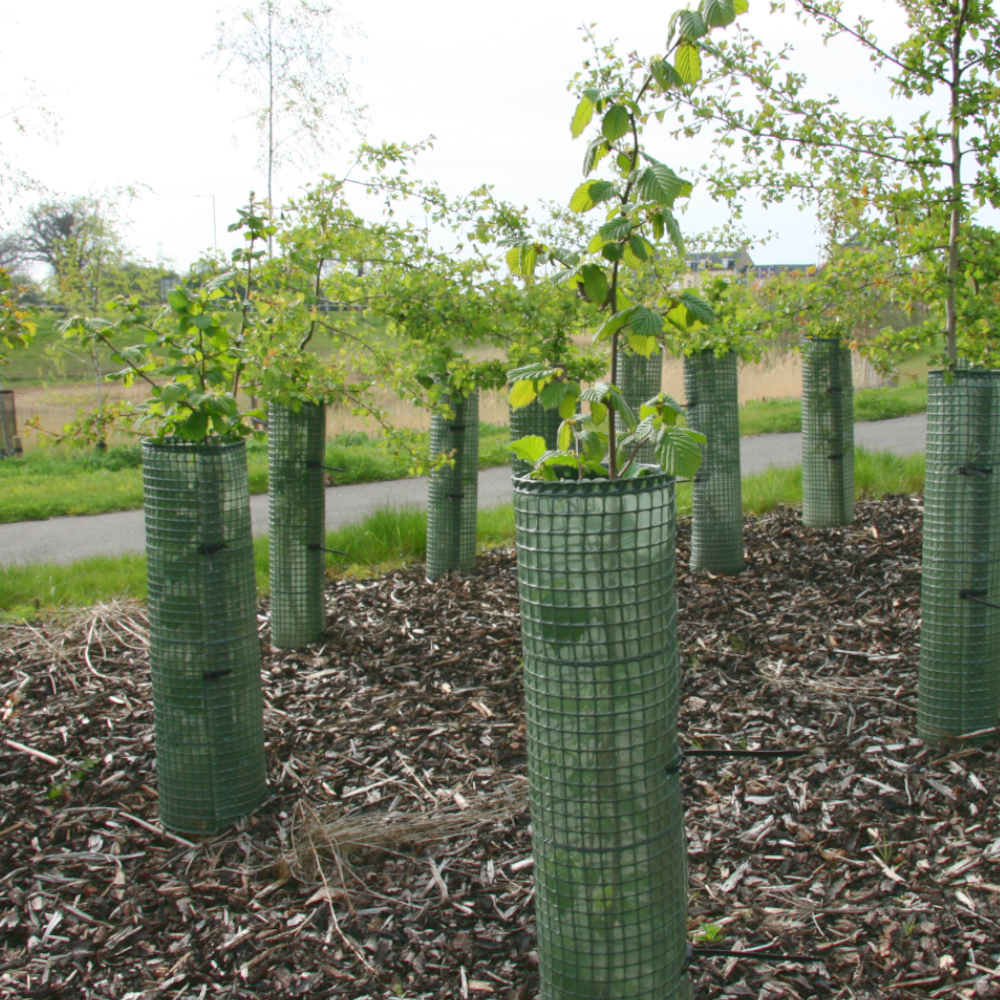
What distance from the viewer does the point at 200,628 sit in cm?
323

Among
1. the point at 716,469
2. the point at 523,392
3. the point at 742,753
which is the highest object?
the point at 523,392

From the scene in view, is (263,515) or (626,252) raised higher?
(626,252)

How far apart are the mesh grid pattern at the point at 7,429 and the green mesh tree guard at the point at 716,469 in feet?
42.1

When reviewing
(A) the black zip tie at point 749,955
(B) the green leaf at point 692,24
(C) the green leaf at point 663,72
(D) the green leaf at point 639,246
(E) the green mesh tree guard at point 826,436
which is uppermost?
(B) the green leaf at point 692,24

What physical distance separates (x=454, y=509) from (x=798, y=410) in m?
12.1

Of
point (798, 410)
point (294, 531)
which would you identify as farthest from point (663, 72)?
point (798, 410)

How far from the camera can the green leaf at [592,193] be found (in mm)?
2002

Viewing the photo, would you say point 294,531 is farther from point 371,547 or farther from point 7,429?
point 7,429

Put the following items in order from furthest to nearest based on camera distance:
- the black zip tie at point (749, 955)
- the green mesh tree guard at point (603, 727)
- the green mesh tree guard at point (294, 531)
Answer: the green mesh tree guard at point (294, 531), the black zip tie at point (749, 955), the green mesh tree guard at point (603, 727)

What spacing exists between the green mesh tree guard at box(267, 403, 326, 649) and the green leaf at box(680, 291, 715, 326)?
3415 mm

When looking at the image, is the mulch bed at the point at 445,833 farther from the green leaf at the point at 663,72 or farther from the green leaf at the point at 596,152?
the green leaf at the point at 663,72

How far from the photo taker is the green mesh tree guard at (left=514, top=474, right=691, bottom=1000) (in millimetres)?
1834

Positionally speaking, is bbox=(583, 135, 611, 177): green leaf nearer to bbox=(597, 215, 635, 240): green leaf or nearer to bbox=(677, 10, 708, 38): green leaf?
bbox=(597, 215, 635, 240): green leaf

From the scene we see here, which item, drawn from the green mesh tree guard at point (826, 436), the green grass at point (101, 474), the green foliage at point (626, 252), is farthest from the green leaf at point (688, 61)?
the green grass at point (101, 474)
